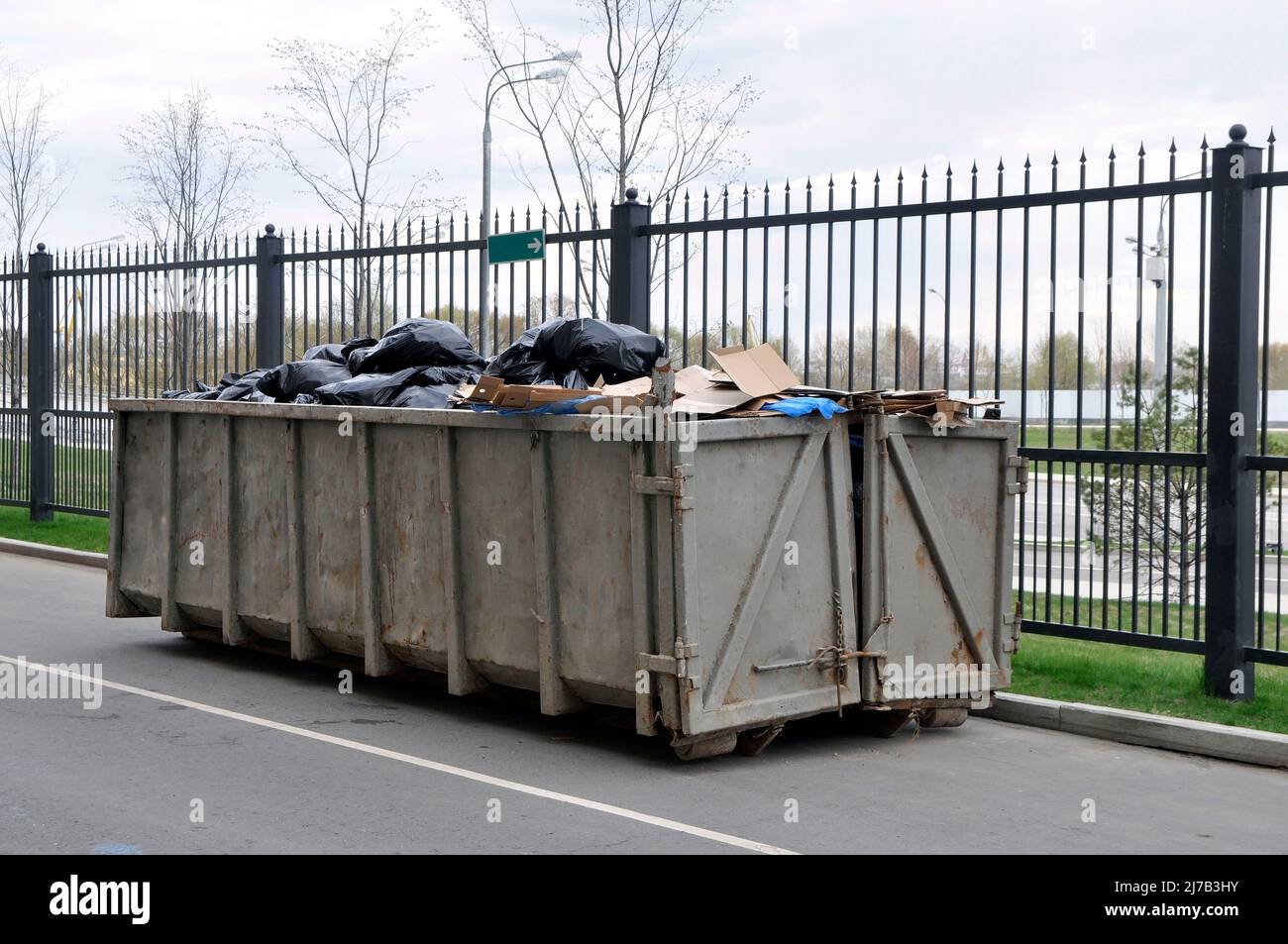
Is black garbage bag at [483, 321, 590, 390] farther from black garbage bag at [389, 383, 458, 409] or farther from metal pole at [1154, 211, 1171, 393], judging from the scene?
metal pole at [1154, 211, 1171, 393]

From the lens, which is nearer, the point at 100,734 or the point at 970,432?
the point at 100,734

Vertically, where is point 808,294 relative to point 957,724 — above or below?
above

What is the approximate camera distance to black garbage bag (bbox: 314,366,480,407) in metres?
8.35

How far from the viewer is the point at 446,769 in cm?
657

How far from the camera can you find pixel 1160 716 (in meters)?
7.52

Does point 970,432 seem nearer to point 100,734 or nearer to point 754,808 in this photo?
point 754,808

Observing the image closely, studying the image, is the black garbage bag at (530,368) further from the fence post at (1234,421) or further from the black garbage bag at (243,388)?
the fence post at (1234,421)

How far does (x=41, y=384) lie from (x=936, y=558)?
512 inches

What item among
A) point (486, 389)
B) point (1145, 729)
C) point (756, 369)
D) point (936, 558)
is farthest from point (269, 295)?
point (1145, 729)

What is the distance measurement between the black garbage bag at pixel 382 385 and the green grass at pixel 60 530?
692 cm

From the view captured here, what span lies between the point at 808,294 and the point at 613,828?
188 inches

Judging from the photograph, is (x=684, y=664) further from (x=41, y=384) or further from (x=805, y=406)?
(x=41, y=384)

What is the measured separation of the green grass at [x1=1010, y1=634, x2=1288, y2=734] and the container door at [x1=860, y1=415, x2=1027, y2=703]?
65 cm
